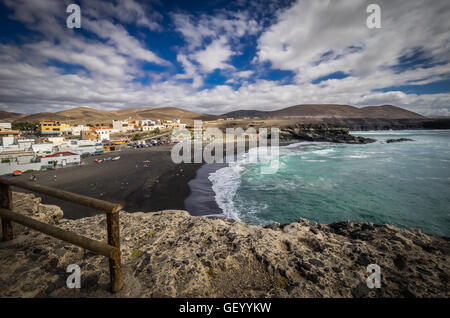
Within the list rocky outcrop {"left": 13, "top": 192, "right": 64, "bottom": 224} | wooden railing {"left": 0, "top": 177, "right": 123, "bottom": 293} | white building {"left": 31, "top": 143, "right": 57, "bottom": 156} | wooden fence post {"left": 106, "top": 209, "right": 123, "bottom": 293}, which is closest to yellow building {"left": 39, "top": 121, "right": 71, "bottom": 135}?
white building {"left": 31, "top": 143, "right": 57, "bottom": 156}

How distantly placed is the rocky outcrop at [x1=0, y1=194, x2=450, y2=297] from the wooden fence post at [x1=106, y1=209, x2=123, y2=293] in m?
0.17

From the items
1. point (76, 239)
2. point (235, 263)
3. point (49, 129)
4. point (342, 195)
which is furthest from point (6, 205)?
point (49, 129)

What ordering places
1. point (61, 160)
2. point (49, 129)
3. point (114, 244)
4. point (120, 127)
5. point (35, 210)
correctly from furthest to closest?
point (120, 127) < point (49, 129) < point (61, 160) < point (35, 210) < point (114, 244)

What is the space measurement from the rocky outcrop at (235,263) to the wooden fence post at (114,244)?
0.57 ft

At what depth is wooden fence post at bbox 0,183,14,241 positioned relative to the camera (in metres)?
2.84

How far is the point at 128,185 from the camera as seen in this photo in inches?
703

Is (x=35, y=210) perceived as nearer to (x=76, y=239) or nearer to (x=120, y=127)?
(x=76, y=239)

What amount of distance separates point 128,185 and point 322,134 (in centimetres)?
6632

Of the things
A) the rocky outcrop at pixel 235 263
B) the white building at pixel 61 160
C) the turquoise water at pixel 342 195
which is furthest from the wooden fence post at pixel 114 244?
the white building at pixel 61 160

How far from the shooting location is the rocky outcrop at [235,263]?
2660 millimetres

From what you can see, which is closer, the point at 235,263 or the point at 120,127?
the point at 235,263

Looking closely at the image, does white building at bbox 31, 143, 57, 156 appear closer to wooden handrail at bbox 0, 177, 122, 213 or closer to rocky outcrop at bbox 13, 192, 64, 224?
rocky outcrop at bbox 13, 192, 64, 224

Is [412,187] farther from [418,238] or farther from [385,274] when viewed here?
[385,274]
